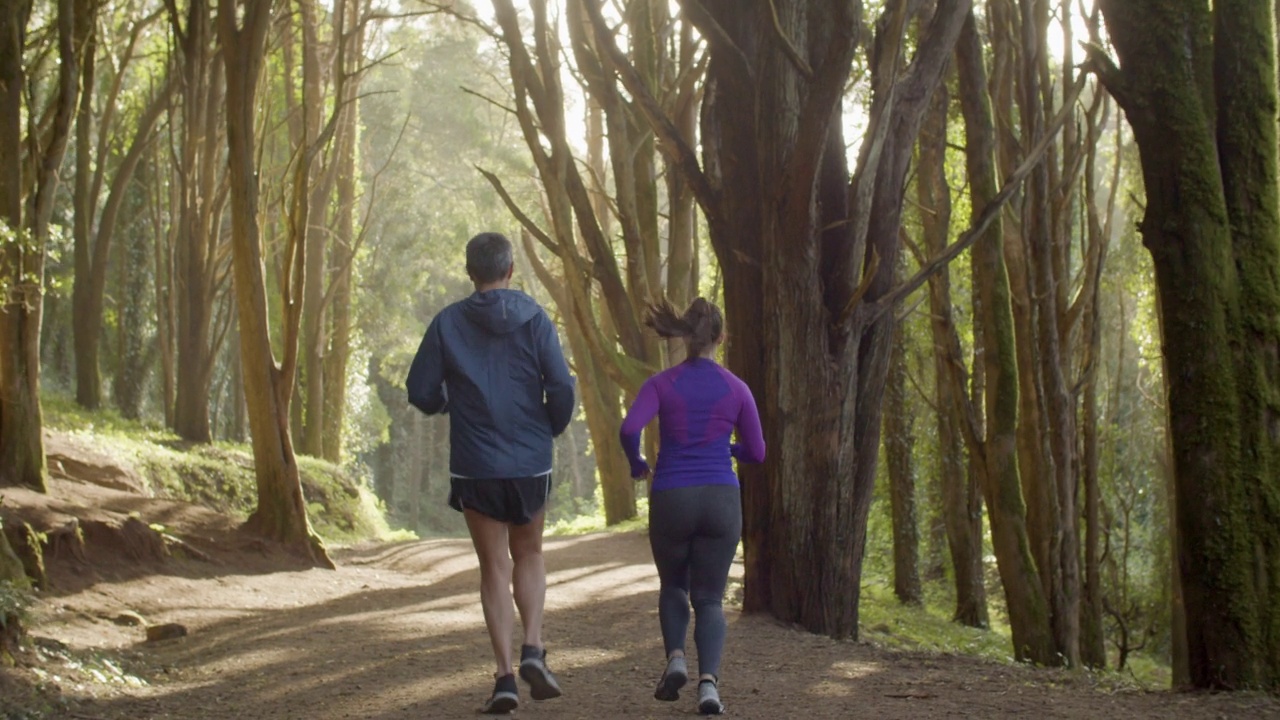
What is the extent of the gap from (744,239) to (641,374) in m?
3.58

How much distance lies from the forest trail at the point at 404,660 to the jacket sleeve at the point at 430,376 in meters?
1.41

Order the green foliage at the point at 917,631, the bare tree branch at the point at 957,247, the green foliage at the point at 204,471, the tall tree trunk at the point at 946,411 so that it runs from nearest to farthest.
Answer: the bare tree branch at the point at 957,247, the green foliage at the point at 917,631, the tall tree trunk at the point at 946,411, the green foliage at the point at 204,471

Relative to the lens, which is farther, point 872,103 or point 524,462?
point 872,103

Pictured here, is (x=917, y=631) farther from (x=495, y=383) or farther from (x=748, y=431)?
(x=495, y=383)

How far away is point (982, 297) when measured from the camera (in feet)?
41.3

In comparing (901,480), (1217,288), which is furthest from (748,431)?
(901,480)

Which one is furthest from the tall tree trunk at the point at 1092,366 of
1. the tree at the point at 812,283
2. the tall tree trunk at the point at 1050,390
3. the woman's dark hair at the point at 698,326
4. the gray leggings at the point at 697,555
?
the gray leggings at the point at 697,555

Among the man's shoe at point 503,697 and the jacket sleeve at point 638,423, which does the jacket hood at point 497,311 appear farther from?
the man's shoe at point 503,697

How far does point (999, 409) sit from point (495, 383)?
300 inches

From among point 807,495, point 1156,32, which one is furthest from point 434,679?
point 1156,32

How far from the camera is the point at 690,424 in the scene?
6027 mm

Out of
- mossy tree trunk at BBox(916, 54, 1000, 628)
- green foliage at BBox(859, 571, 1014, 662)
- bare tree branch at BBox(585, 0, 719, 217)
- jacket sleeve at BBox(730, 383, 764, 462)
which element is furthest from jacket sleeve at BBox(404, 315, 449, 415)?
mossy tree trunk at BBox(916, 54, 1000, 628)

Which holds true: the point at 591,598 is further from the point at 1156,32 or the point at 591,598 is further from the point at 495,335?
the point at 1156,32

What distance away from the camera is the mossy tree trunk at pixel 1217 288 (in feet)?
21.1
